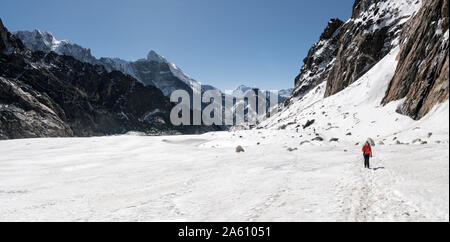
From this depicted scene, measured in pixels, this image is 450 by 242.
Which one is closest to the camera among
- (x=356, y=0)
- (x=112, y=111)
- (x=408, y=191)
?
(x=408, y=191)

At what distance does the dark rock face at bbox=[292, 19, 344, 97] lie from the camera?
99.4 m

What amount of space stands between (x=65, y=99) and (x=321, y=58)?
440ft

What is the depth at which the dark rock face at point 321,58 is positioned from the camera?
99.4 meters

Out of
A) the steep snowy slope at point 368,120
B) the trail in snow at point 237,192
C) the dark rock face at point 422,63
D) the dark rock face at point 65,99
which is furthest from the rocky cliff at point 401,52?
the dark rock face at point 65,99

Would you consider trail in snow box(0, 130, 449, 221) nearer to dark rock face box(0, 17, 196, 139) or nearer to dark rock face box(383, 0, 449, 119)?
dark rock face box(383, 0, 449, 119)

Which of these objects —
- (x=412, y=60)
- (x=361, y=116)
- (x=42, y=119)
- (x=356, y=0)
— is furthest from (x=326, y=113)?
(x=42, y=119)

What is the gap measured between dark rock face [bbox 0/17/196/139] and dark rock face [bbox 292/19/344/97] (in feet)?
342

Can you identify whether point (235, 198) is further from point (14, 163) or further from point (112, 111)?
point (112, 111)

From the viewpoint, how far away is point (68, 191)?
936 cm

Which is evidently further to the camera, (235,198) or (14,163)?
(14,163)

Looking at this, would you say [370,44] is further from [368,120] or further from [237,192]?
[237,192]

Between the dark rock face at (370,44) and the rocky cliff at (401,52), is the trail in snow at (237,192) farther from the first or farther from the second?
the dark rock face at (370,44)

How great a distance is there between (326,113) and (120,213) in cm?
3439

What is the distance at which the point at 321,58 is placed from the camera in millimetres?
104250
